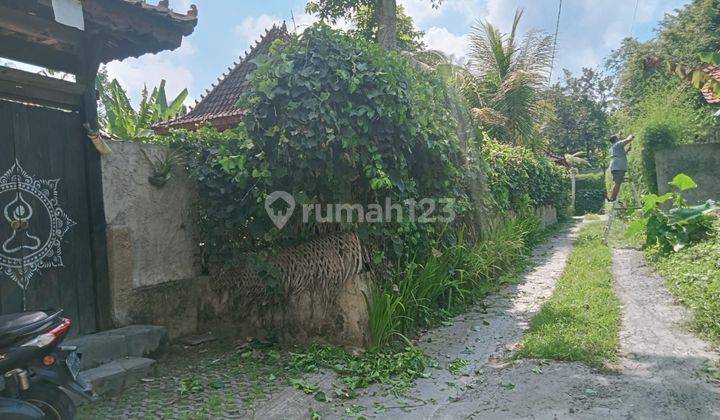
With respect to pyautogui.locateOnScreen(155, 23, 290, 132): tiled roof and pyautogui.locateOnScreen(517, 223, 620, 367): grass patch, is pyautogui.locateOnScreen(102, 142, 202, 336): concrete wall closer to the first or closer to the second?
pyautogui.locateOnScreen(517, 223, 620, 367): grass patch

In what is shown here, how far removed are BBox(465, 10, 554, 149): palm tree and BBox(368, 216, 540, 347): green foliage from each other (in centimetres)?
666

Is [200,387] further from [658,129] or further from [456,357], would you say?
[658,129]

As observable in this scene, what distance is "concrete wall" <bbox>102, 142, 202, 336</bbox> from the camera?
4.64 meters

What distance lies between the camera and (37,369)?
2877mm

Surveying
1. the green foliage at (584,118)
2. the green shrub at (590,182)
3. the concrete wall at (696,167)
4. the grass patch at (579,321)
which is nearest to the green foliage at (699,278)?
the grass patch at (579,321)

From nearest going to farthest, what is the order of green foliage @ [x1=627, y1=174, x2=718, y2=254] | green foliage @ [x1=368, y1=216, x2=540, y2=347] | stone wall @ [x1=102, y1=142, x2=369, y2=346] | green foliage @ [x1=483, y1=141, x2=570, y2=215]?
stone wall @ [x1=102, y1=142, x2=369, y2=346] < green foliage @ [x1=368, y1=216, x2=540, y2=347] < green foliage @ [x1=627, y1=174, x2=718, y2=254] < green foliage @ [x1=483, y1=141, x2=570, y2=215]

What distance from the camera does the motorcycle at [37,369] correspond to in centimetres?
270

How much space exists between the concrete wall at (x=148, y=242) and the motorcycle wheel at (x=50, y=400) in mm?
1710

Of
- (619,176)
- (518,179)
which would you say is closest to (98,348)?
(518,179)

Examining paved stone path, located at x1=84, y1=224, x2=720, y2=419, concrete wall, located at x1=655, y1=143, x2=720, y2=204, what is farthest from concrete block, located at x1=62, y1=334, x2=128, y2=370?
concrete wall, located at x1=655, y1=143, x2=720, y2=204

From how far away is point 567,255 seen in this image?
30.9ft

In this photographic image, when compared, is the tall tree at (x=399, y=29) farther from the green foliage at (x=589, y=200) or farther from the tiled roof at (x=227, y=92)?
the green foliage at (x=589, y=200)

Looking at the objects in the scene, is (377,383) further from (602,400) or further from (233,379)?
(602,400)

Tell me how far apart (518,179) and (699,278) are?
16.8 ft
